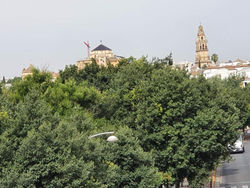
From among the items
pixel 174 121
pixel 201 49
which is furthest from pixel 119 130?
pixel 201 49

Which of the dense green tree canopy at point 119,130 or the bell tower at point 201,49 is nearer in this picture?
the dense green tree canopy at point 119,130

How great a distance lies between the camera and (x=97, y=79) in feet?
177

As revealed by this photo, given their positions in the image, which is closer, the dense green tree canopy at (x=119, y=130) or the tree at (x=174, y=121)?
the dense green tree canopy at (x=119, y=130)

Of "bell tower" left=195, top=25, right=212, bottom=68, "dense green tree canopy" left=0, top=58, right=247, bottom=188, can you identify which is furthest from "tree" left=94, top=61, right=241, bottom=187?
"bell tower" left=195, top=25, right=212, bottom=68

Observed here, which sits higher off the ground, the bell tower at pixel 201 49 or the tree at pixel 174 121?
the bell tower at pixel 201 49

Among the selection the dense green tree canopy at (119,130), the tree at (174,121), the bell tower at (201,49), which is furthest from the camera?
the bell tower at (201,49)

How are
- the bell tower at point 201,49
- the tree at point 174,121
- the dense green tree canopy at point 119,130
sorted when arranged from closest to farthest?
1. the dense green tree canopy at point 119,130
2. the tree at point 174,121
3. the bell tower at point 201,49

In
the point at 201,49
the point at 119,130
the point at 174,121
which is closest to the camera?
the point at 119,130

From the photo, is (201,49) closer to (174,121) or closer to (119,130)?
(174,121)

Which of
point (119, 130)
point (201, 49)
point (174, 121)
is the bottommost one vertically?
point (119, 130)

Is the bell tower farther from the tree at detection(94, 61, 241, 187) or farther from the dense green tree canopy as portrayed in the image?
the tree at detection(94, 61, 241, 187)

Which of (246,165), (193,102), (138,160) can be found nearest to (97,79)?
(246,165)

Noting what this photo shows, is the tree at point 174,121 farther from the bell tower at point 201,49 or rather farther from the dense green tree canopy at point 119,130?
the bell tower at point 201,49

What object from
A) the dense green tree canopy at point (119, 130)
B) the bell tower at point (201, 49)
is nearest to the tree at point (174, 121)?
the dense green tree canopy at point (119, 130)
